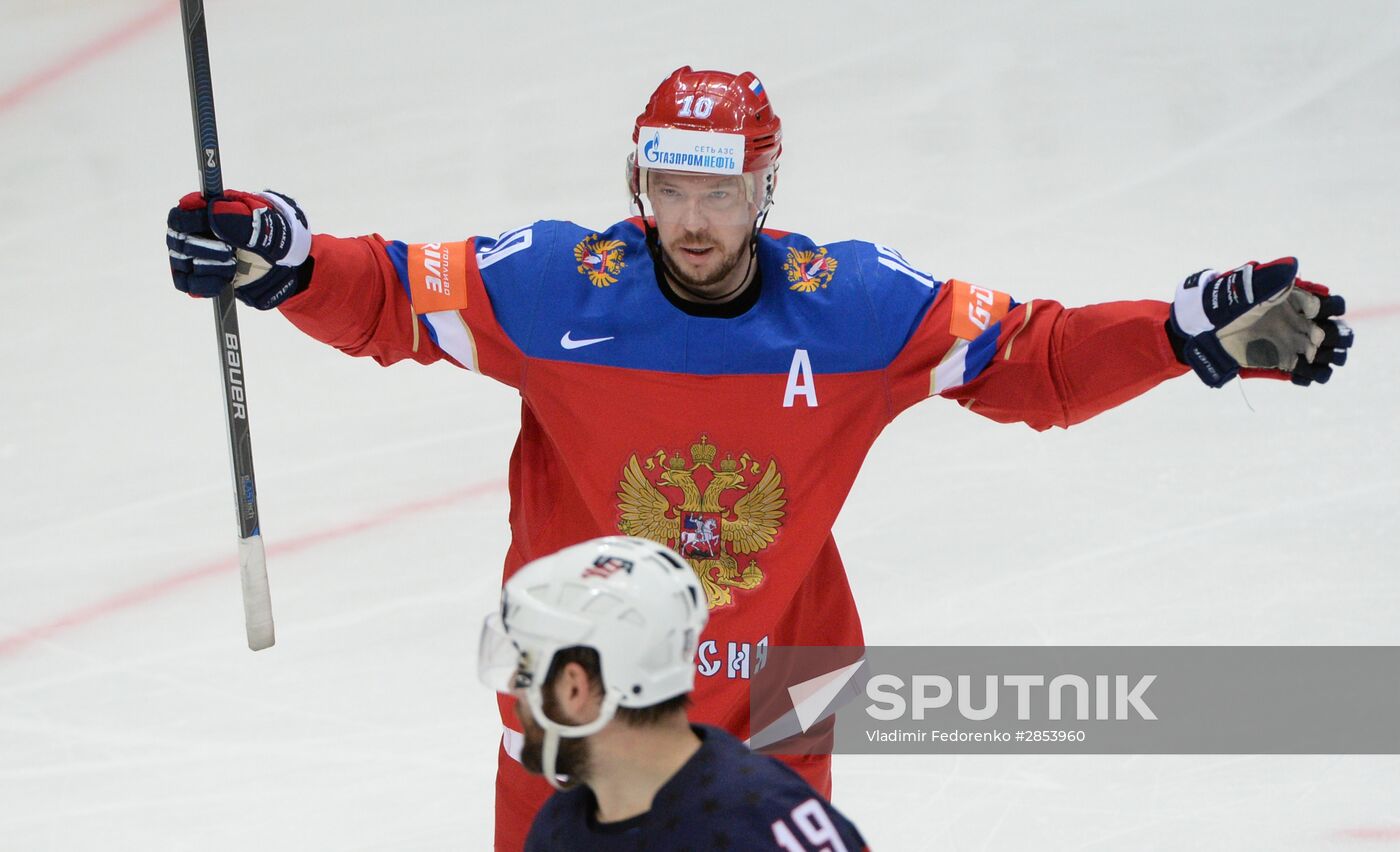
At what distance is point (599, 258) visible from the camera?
301 cm

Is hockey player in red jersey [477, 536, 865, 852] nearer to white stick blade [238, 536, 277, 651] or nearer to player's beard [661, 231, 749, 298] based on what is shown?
player's beard [661, 231, 749, 298]

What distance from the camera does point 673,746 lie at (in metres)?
2.01

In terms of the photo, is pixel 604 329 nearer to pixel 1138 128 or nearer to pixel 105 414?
pixel 105 414

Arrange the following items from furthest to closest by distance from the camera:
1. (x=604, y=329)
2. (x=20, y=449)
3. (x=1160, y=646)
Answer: (x=20, y=449), (x=1160, y=646), (x=604, y=329)

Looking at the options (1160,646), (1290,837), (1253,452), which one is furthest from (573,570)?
(1253,452)

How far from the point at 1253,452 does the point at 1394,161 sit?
1930mm

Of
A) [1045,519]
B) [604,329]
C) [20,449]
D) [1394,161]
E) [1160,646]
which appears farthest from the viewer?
[1394,161]

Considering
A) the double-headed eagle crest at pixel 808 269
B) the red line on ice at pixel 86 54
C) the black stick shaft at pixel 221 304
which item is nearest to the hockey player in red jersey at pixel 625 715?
the double-headed eagle crest at pixel 808 269

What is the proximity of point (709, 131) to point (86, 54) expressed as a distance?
4.63 metres

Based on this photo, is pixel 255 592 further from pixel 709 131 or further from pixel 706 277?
pixel 709 131

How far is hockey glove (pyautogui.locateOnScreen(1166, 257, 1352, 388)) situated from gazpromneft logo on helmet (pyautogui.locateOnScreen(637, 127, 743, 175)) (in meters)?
0.74

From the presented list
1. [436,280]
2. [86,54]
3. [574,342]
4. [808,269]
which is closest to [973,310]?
[808,269]

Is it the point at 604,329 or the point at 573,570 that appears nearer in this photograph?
the point at 573,570

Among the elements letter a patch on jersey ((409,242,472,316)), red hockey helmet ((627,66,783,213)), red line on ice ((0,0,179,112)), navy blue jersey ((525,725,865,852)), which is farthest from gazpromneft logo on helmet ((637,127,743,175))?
red line on ice ((0,0,179,112))
